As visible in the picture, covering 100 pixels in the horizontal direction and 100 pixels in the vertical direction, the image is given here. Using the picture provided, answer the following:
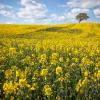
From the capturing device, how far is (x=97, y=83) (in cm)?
924

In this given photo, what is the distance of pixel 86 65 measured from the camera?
11.3 metres

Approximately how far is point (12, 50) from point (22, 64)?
187cm

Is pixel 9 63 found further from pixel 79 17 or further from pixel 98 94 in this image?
pixel 79 17

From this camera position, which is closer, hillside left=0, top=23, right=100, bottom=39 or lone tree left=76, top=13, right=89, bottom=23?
hillside left=0, top=23, right=100, bottom=39

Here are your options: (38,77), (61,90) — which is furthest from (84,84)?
(38,77)

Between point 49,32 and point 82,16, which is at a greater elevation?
point 49,32

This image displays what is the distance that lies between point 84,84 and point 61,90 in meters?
0.71

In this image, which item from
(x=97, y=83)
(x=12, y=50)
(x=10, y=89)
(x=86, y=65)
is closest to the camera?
(x=10, y=89)

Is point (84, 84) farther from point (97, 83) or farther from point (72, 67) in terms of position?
point (72, 67)

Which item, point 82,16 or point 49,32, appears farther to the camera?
point 82,16

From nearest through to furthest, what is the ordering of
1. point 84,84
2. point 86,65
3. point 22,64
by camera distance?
point 84,84 → point 86,65 → point 22,64

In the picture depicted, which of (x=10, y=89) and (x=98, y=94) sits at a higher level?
(x=10, y=89)

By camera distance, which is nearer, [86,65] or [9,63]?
[86,65]

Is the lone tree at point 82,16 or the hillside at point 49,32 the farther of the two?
the lone tree at point 82,16
